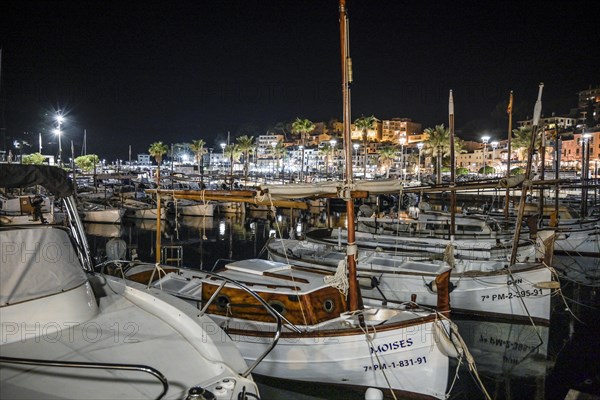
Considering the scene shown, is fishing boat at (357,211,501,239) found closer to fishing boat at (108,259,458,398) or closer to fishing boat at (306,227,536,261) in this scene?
fishing boat at (306,227,536,261)

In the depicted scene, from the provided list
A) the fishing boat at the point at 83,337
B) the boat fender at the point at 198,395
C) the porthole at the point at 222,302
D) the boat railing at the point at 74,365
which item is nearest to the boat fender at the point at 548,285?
the porthole at the point at 222,302

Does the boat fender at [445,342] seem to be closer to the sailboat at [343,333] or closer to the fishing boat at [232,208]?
the sailboat at [343,333]

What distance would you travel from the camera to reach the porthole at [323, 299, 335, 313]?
9.31 metres

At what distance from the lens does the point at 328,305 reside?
9367 mm

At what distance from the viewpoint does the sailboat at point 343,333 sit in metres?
8.27

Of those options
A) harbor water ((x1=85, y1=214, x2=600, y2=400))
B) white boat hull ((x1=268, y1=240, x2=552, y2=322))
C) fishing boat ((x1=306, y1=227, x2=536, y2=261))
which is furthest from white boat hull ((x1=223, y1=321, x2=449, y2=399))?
fishing boat ((x1=306, y1=227, x2=536, y2=261))

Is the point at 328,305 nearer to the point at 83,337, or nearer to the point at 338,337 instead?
the point at 338,337

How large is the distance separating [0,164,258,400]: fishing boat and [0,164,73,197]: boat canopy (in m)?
0.02

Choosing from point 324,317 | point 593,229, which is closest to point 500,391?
point 324,317

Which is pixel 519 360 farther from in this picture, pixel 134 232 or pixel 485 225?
pixel 134 232

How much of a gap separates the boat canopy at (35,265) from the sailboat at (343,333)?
249 cm

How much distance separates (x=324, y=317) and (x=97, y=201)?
43.5 metres

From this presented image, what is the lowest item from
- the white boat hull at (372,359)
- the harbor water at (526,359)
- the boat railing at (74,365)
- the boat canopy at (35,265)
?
the harbor water at (526,359)

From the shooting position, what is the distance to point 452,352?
811 centimetres
